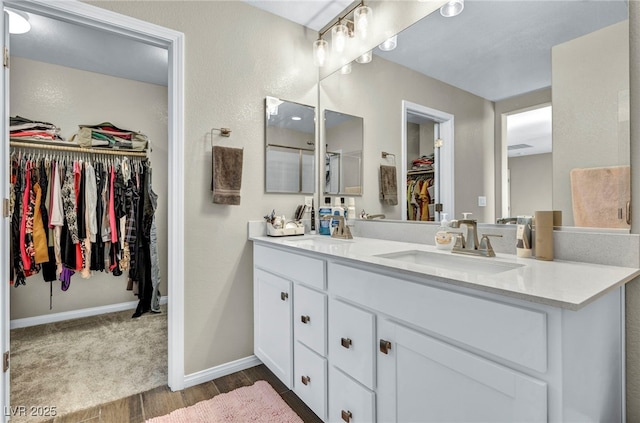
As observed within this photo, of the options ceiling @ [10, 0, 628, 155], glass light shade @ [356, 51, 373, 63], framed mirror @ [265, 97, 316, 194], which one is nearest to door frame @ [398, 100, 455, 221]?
ceiling @ [10, 0, 628, 155]

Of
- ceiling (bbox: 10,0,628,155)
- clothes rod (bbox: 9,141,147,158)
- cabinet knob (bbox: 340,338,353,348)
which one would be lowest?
cabinet knob (bbox: 340,338,353,348)

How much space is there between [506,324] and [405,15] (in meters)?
1.79

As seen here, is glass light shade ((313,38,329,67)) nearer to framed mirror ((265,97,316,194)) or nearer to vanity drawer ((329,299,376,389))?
framed mirror ((265,97,316,194))

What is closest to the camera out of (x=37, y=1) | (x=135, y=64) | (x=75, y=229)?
(x=37, y=1)

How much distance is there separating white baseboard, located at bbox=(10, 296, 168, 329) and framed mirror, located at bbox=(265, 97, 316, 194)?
7.49ft

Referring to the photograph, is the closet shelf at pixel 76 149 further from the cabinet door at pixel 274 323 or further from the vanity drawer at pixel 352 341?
the vanity drawer at pixel 352 341

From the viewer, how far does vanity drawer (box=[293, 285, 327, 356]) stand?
1.46 meters

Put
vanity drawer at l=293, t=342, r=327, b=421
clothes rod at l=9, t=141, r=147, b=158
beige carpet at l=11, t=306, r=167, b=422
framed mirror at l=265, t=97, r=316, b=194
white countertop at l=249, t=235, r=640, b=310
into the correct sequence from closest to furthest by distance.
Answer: white countertop at l=249, t=235, r=640, b=310 → vanity drawer at l=293, t=342, r=327, b=421 → beige carpet at l=11, t=306, r=167, b=422 → framed mirror at l=265, t=97, r=316, b=194 → clothes rod at l=9, t=141, r=147, b=158

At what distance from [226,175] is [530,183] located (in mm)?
1638

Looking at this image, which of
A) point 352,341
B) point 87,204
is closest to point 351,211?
point 352,341

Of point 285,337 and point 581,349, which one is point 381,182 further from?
point 581,349

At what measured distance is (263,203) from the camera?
2.19 metres

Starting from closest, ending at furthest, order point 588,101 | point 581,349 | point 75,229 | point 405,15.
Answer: point 581,349 < point 588,101 < point 405,15 < point 75,229

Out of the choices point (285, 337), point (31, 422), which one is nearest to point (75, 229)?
point (31, 422)
